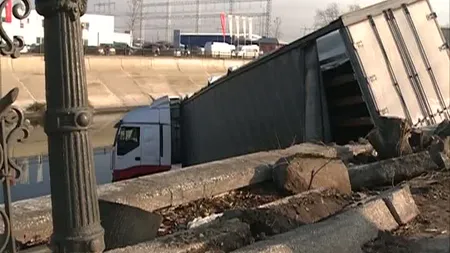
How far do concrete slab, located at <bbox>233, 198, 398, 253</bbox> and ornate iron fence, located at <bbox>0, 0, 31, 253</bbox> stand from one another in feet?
5.57

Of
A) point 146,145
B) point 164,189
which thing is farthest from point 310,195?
point 146,145

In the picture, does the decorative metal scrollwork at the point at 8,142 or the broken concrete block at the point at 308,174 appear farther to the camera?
the broken concrete block at the point at 308,174

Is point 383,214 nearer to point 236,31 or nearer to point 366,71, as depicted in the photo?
point 366,71

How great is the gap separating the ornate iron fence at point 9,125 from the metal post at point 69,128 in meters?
0.09

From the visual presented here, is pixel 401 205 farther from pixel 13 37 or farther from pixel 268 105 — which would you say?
pixel 268 105

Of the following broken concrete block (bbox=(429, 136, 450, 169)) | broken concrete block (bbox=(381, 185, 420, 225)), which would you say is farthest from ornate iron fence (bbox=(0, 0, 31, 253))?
broken concrete block (bbox=(429, 136, 450, 169))

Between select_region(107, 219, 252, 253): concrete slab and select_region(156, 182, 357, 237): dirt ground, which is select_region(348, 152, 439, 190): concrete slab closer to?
select_region(156, 182, 357, 237): dirt ground

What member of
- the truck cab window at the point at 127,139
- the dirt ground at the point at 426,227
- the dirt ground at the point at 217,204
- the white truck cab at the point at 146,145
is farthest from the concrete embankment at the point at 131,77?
the dirt ground at the point at 426,227

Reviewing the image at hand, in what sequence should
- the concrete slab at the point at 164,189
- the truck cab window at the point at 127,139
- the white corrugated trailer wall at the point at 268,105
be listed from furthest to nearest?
the truck cab window at the point at 127,139, the white corrugated trailer wall at the point at 268,105, the concrete slab at the point at 164,189

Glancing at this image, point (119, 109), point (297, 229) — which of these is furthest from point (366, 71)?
point (119, 109)

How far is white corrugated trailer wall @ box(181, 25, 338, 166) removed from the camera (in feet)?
41.5

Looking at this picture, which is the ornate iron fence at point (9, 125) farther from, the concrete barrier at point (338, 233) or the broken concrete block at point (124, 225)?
the concrete barrier at point (338, 233)

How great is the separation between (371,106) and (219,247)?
8247 mm

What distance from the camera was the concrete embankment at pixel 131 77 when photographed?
4650 cm
